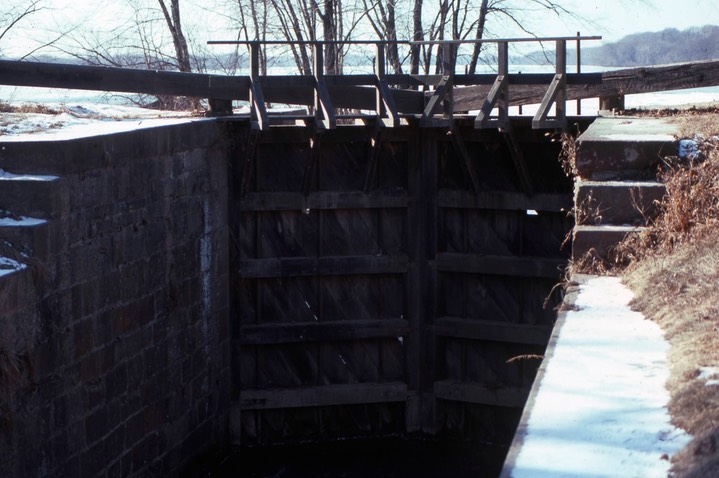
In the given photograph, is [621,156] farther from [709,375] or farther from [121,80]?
[121,80]

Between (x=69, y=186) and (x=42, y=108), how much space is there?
3879mm

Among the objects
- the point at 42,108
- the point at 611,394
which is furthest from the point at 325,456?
the point at 611,394

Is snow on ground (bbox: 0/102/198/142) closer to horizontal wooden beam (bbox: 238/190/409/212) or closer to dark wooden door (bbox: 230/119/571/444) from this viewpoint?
horizontal wooden beam (bbox: 238/190/409/212)

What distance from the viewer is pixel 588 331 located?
486 cm

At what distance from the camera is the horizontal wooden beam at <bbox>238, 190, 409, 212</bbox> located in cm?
1091

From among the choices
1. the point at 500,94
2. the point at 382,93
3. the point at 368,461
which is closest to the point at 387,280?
the point at 368,461

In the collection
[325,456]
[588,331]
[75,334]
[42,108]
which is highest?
[42,108]

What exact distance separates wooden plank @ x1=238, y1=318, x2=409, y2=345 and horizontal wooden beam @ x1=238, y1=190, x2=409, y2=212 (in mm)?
1299

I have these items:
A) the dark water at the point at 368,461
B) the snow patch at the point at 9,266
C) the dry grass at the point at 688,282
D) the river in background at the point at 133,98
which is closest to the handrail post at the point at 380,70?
the dry grass at the point at 688,282

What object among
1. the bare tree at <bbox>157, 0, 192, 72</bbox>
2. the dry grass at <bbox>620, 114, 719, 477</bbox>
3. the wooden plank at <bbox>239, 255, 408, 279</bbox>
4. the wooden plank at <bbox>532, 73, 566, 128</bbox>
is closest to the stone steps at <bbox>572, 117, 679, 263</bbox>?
the dry grass at <bbox>620, 114, 719, 477</bbox>

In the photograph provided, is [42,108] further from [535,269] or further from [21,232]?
[535,269]

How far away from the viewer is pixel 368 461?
10977 mm

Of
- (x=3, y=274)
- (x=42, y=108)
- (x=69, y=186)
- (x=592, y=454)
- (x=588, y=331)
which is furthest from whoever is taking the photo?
(x=42, y=108)

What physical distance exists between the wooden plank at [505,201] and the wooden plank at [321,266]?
85 centimetres
